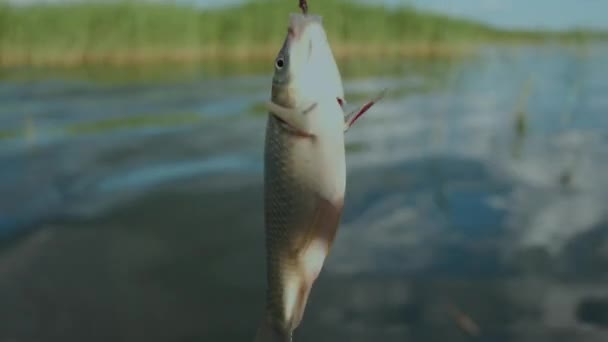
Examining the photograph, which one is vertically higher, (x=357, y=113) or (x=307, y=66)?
(x=307, y=66)

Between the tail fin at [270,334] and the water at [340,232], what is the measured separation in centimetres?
245

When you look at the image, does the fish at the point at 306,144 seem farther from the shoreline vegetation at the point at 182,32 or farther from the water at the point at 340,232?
the shoreline vegetation at the point at 182,32

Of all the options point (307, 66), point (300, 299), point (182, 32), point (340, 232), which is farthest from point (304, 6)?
point (182, 32)

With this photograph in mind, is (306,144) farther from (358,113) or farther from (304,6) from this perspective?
(304,6)

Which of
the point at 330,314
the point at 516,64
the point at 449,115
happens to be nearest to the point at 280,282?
the point at 330,314

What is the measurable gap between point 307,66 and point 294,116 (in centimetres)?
13

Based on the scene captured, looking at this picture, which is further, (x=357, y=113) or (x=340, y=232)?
(x=340, y=232)

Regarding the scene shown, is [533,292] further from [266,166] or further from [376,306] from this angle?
[266,166]

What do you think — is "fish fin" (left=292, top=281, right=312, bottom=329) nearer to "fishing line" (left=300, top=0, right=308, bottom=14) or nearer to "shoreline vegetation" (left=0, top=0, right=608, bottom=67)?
"fishing line" (left=300, top=0, right=308, bottom=14)

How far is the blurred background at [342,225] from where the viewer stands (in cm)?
390

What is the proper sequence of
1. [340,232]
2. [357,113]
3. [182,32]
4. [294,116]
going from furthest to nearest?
[182,32]
[340,232]
[357,113]
[294,116]

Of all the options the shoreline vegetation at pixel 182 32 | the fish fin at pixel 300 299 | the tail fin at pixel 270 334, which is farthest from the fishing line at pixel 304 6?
the shoreline vegetation at pixel 182 32

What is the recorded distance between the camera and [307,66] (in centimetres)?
127

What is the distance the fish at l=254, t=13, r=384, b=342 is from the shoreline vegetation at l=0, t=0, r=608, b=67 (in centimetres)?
1711
